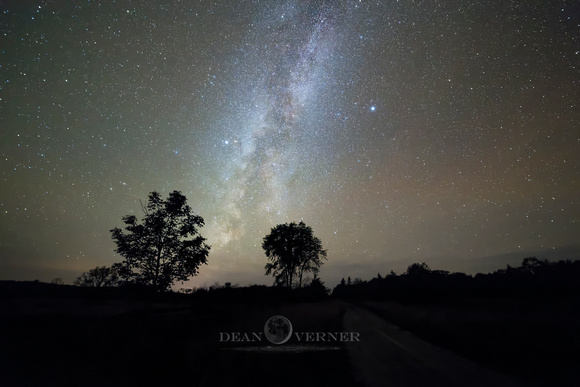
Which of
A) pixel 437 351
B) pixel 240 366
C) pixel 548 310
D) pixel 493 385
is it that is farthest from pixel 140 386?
pixel 548 310

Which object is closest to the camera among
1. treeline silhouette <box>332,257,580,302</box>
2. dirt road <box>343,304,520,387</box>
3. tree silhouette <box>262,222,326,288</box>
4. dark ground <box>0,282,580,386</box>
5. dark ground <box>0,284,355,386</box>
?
dark ground <box>0,284,355,386</box>

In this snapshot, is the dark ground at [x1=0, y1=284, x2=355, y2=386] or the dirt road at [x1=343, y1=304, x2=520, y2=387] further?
the dirt road at [x1=343, y1=304, x2=520, y2=387]

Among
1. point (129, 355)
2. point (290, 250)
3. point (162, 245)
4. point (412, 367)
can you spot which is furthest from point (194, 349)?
point (290, 250)

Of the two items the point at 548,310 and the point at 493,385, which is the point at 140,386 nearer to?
the point at 493,385

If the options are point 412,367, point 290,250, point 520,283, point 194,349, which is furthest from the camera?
point 290,250

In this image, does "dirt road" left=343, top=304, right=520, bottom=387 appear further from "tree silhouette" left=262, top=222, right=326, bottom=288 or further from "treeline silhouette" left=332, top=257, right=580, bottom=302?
"tree silhouette" left=262, top=222, right=326, bottom=288

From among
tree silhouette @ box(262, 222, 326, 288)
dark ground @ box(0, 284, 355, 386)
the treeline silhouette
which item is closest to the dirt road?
Answer: dark ground @ box(0, 284, 355, 386)

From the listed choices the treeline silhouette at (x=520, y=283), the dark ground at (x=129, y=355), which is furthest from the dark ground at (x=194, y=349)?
the treeline silhouette at (x=520, y=283)

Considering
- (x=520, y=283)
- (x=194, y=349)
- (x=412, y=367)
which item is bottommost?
(x=412, y=367)

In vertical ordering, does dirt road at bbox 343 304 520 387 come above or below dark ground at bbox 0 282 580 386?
below

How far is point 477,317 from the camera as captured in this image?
15570 mm

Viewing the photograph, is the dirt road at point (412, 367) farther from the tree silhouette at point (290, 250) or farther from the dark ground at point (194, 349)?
the tree silhouette at point (290, 250)

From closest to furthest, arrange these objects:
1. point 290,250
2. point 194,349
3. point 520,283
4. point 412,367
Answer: point 412,367, point 194,349, point 520,283, point 290,250

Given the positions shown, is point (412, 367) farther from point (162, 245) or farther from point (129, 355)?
point (162, 245)
